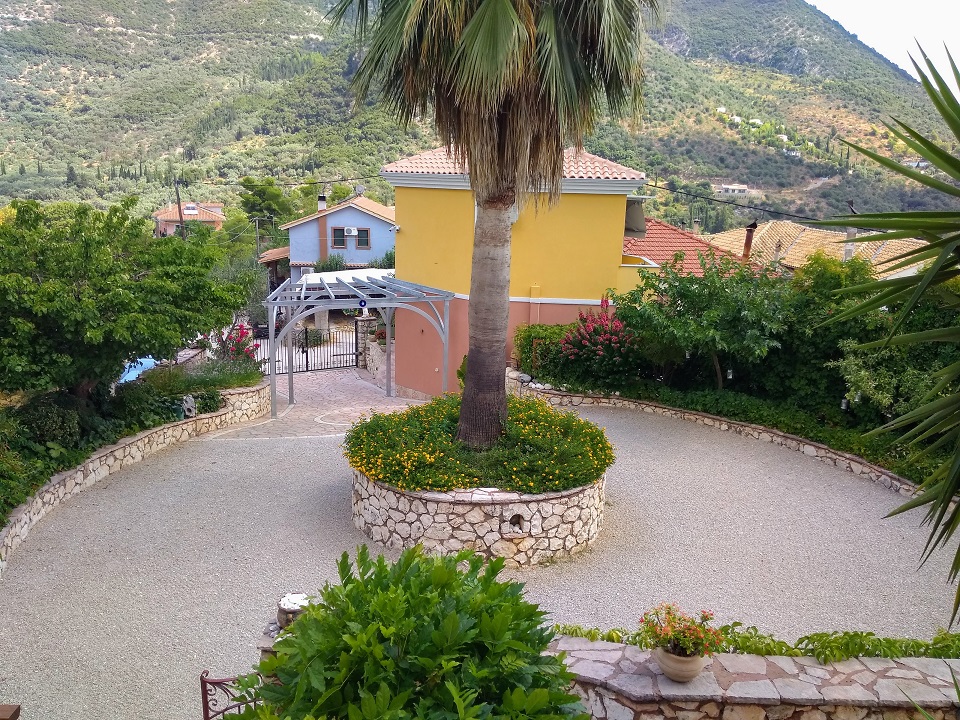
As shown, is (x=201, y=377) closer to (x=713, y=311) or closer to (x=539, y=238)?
(x=539, y=238)

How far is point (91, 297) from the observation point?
1072 cm

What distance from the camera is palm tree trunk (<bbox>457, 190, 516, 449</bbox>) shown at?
9812mm

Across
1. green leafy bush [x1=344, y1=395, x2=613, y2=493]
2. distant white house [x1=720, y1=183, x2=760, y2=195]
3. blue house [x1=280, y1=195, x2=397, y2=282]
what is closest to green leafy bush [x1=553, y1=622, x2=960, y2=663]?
green leafy bush [x1=344, y1=395, x2=613, y2=493]

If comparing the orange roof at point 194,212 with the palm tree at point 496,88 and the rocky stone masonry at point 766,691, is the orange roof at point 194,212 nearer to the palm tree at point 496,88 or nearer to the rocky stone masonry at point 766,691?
the palm tree at point 496,88

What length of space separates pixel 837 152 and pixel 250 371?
37.6 meters

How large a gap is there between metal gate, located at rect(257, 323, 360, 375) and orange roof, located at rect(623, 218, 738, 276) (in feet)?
33.0

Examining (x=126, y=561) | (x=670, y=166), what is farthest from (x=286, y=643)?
(x=670, y=166)

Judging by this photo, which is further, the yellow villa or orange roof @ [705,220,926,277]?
orange roof @ [705,220,926,277]

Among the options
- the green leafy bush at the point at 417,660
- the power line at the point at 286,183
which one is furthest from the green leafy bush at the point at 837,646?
the power line at the point at 286,183

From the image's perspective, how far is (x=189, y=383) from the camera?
1524cm

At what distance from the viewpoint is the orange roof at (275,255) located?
43141mm

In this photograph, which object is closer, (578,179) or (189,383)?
(189,383)

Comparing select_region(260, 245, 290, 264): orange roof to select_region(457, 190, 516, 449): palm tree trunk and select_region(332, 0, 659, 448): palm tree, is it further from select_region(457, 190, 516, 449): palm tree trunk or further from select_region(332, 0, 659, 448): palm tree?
select_region(457, 190, 516, 449): palm tree trunk

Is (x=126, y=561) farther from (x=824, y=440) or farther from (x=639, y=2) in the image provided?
(x=824, y=440)
